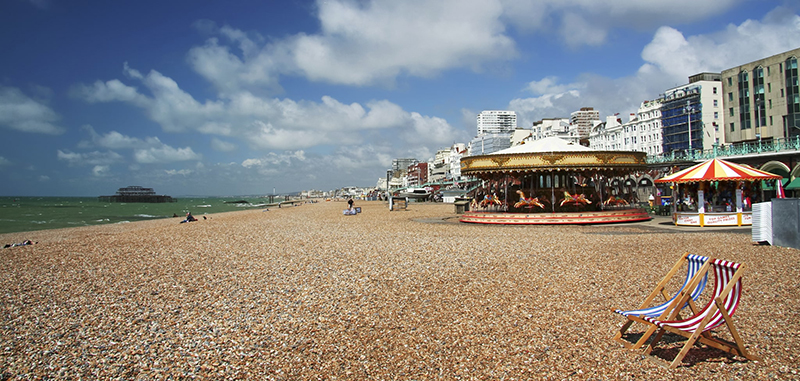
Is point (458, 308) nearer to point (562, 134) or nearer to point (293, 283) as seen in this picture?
point (293, 283)

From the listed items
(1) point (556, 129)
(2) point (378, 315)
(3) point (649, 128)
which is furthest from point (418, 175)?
(2) point (378, 315)

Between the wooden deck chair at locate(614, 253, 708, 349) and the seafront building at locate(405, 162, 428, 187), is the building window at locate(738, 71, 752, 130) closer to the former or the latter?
the wooden deck chair at locate(614, 253, 708, 349)

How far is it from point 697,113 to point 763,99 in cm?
2109

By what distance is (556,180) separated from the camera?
2464 centimetres

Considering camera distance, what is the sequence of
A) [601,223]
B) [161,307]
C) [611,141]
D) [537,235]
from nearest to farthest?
[161,307], [537,235], [601,223], [611,141]

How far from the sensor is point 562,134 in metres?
108

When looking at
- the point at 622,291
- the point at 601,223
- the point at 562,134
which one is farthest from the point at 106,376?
the point at 562,134

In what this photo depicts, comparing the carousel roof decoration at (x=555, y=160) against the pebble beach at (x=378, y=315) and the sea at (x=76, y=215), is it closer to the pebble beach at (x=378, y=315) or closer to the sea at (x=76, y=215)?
the pebble beach at (x=378, y=315)

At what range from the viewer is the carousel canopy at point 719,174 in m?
18.7

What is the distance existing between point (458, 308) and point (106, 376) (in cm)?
488

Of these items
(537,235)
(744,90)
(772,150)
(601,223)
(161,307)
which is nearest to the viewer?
(161,307)

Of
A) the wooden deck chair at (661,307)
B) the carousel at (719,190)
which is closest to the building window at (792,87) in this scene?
the carousel at (719,190)

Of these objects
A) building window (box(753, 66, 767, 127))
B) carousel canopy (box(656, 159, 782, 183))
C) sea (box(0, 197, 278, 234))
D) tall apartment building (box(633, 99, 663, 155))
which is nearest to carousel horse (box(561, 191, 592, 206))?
carousel canopy (box(656, 159, 782, 183))

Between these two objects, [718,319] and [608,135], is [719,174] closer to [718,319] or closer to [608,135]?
[718,319]
